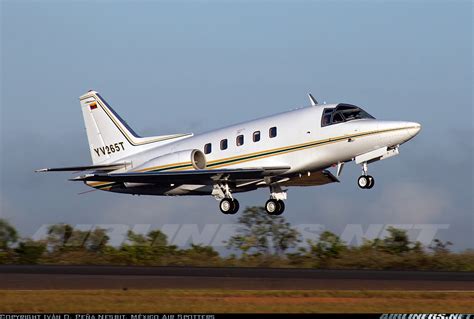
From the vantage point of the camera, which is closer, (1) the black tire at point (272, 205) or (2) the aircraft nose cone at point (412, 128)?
(2) the aircraft nose cone at point (412, 128)

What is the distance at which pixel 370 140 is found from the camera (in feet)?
109

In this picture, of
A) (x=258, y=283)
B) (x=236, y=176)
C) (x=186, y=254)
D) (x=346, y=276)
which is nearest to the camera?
(x=258, y=283)

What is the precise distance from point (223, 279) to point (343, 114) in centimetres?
1029

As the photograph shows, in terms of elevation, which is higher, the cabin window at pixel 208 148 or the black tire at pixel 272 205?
the cabin window at pixel 208 148

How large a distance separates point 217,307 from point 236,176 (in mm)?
14955

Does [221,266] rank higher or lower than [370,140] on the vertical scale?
lower

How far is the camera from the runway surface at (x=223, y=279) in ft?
79.9

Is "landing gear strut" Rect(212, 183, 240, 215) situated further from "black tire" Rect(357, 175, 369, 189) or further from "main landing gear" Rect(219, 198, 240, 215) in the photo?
"black tire" Rect(357, 175, 369, 189)

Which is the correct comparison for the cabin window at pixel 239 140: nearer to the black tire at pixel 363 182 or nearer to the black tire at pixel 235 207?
the black tire at pixel 235 207

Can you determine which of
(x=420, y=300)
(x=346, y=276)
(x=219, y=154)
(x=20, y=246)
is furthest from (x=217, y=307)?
(x=20, y=246)

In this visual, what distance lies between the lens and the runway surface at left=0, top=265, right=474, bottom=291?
2436cm

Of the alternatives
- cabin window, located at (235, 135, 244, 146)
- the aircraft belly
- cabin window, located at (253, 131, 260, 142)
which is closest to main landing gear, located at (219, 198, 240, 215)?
the aircraft belly

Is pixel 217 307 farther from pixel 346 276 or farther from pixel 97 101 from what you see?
pixel 97 101

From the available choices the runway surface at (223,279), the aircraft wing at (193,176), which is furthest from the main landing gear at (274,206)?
the runway surface at (223,279)
